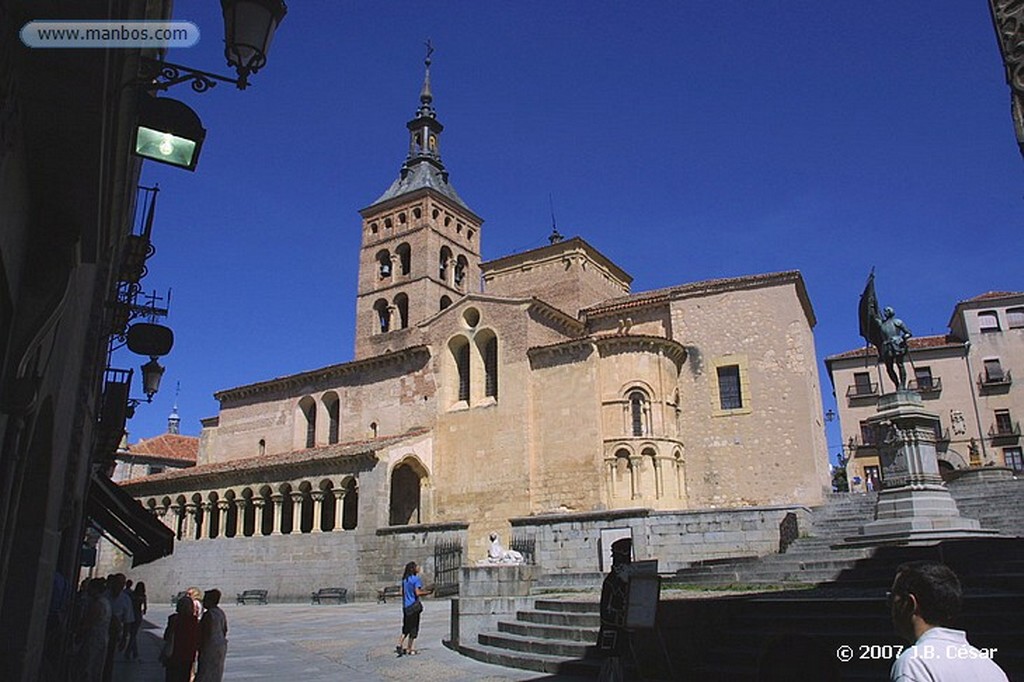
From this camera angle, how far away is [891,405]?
14719mm

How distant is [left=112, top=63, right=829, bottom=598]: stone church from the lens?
2684 cm

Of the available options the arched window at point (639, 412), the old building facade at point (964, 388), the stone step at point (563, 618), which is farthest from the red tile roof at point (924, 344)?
the stone step at point (563, 618)

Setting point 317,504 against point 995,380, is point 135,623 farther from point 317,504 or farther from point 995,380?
point 995,380

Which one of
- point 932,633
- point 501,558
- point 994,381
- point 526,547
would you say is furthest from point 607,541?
point 994,381

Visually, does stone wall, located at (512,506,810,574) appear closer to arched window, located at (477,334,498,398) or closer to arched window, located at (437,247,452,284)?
arched window, located at (477,334,498,398)

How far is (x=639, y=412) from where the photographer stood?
27.4 metres

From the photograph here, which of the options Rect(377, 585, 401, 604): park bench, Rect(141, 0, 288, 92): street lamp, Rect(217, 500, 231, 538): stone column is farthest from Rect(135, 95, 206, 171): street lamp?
Rect(217, 500, 231, 538): stone column

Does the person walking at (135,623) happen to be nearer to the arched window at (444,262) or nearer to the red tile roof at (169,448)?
the arched window at (444,262)

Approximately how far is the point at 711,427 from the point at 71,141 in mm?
26662

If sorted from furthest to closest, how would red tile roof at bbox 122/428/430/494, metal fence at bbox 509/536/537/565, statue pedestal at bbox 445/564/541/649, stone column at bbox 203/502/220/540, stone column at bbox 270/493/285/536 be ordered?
stone column at bbox 203/502/220/540, stone column at bbox 270/493/285/536, red tile roof at bbox 122/428/430/494, metal fence at bbox 509/536/537/565, statue pedestal at bbox 445/564/541/649

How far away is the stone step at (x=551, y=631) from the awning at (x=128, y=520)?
551cm

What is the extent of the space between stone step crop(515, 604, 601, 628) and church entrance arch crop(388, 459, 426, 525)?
65.3 ft

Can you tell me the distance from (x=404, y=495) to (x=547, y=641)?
2204cm

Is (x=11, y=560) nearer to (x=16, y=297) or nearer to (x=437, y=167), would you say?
(x=16, y=297)
